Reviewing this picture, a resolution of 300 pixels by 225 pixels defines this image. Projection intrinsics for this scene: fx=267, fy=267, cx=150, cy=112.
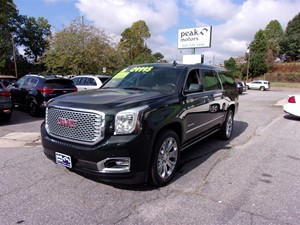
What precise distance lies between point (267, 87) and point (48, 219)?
4042cm

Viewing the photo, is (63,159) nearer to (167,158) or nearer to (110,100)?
(110,100)

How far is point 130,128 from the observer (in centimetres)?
337

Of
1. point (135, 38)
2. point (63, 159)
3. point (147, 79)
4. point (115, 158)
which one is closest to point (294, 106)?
point (147, 79)

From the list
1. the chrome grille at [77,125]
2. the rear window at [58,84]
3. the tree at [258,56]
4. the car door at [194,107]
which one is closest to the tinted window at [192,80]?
the car door at [194,107]

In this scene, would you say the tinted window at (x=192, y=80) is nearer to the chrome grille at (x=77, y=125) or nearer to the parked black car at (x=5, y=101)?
the chrome grille at (x=77, y=125)

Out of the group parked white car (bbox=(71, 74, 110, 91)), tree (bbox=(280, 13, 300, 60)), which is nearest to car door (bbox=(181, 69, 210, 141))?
parked white car (bbox=(71, 74, 110, 91))

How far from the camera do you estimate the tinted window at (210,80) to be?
5509 mm

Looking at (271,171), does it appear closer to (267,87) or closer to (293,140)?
(293,140)

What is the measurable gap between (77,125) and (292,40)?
72226 mm

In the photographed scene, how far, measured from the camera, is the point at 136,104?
3.55 meters

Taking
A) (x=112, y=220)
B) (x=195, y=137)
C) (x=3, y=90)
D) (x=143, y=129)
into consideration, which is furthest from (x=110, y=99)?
(x=3, y=90)

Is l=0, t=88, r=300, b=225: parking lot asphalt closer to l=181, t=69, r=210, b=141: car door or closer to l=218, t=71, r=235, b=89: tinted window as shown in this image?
l=181, t=69, r=210, b=141: car door

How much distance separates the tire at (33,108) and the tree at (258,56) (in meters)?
A: 52.8

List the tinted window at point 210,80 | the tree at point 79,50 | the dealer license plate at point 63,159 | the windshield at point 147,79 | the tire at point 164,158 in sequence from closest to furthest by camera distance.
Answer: the dealer license plate at point 63,159 → the tire at point 164,158 → the windshield at point 147,79 → the tinted window at point 210,80 → the tree at point 79,50
